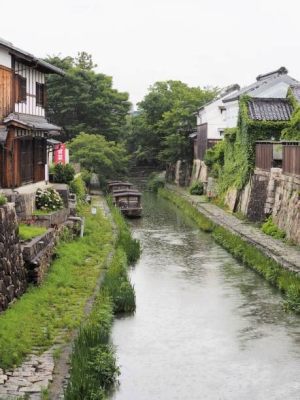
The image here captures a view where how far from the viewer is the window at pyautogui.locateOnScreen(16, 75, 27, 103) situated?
26016 mm

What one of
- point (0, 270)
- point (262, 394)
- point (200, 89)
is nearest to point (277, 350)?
point (262, 394)

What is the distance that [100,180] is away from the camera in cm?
5716

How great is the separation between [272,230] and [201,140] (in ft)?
107

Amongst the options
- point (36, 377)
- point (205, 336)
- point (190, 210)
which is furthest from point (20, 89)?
point (190, 210)

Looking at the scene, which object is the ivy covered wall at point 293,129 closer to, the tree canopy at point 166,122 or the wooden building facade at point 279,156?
the wooden building facade at point 279,156

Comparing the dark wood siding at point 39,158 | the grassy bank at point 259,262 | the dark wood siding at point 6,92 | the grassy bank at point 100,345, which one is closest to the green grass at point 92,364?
the grassy bank at point 100,345

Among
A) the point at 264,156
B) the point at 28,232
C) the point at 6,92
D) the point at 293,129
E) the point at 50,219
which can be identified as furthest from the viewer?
the point at 293,129

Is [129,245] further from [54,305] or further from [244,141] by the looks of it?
[244,141]

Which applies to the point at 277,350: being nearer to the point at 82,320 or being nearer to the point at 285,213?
the point at 82,320

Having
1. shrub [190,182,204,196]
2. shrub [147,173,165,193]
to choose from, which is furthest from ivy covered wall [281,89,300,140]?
shrub [147,173,165,193]

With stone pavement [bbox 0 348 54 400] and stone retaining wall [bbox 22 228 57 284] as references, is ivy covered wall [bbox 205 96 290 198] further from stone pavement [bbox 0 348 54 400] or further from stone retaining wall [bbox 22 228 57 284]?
stone pavement [bbox 0 348 54 400]

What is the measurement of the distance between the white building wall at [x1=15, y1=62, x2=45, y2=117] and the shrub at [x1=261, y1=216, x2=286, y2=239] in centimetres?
1211

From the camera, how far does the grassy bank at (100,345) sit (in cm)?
1108

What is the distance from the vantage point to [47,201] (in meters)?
26.1
